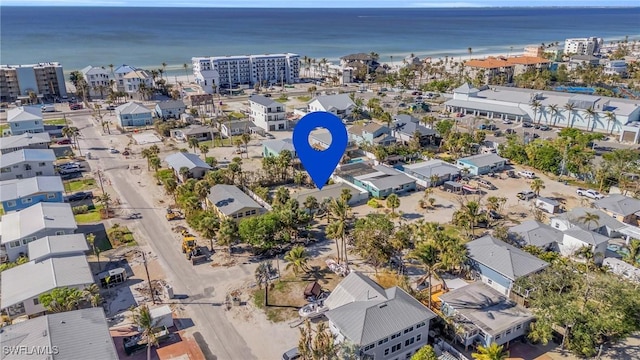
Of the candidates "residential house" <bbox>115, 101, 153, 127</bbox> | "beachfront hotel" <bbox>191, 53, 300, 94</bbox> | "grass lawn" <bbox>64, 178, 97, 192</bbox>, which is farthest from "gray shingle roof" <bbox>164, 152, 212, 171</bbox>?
"beachfront hotel" <bbox>191, 53, 300, 94</bbox>

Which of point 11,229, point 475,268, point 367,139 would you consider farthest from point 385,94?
point 11,229

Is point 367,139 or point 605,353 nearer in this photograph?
point 605,353

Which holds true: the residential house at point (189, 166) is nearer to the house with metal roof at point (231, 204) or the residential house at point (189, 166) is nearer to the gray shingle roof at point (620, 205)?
the house with metal roof at point (231, 204)

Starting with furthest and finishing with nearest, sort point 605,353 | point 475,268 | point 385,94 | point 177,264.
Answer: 1. point 385,94
2. point 177,264
3. point 475,268
4. point 605,353

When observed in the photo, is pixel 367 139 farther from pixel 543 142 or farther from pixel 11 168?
pixel 11 168

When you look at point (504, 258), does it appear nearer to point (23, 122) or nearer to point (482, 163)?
point (482, 163)

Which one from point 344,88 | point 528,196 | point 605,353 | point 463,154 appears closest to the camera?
point 605,353
